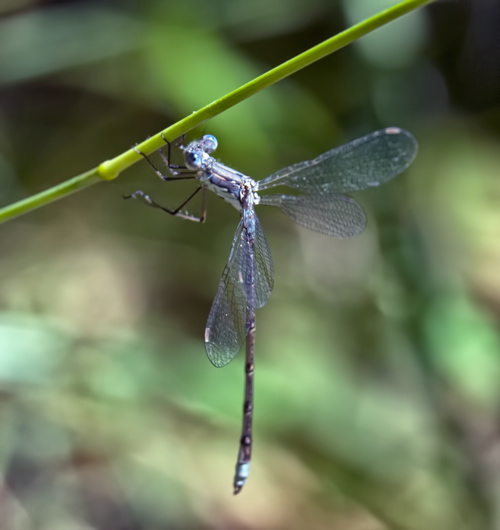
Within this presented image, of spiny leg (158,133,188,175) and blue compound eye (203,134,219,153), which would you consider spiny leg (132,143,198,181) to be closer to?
Answer: spiny leg (158,133,188,175)

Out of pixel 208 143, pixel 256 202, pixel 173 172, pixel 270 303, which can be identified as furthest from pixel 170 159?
pixel 270 303

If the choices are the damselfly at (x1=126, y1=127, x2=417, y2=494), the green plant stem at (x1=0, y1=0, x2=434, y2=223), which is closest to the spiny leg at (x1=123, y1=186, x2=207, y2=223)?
the damselfly at (x1=126, y1=127, x2=417, y2=494)

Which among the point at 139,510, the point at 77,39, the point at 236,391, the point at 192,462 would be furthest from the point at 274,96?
the point at 139,510

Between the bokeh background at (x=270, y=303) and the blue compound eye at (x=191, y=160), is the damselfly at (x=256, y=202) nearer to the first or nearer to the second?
the blue compound eye at (x=191, y=160)

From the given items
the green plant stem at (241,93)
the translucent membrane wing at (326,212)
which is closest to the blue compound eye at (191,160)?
the translucent membrane wing at (326,212)

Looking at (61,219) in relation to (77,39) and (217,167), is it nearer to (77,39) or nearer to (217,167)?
(77,39)

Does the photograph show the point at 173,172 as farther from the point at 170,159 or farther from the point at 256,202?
the point at 256,202
